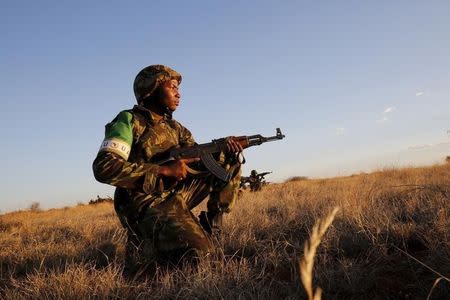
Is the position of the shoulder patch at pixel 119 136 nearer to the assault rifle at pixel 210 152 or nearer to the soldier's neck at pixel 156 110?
the assault rifle at pixel 210 152

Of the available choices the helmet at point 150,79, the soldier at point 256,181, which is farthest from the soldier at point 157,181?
the soldier at point 256,181

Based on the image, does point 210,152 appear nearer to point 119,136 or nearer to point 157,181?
point 157,181

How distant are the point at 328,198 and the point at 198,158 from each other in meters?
2.78

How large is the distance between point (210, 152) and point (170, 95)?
713 millimetres

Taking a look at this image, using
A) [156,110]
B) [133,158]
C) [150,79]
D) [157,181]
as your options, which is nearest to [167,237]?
[157,181]

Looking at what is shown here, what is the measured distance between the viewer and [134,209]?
382 centimetres

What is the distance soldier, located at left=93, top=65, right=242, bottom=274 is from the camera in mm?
3551

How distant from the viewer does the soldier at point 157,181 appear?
3.55 metres

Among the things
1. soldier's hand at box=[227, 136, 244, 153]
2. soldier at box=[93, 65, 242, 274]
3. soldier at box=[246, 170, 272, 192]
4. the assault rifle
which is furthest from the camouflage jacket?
soldier at box=[246, 170, 272, 192]

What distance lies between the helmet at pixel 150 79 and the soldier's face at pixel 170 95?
6cm

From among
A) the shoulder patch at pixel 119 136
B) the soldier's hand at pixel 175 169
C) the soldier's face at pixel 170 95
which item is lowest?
the soldier's hand at pixel 175 169

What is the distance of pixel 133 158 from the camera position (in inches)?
160

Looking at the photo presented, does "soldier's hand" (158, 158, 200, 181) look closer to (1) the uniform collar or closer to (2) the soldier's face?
(1) the uniform collar

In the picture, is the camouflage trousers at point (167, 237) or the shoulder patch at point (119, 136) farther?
the shoulder patch at point (119, 136)
